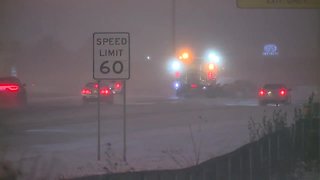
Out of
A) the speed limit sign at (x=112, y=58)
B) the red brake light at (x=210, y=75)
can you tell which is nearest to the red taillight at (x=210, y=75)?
the red brake light at (x=210, y=75)

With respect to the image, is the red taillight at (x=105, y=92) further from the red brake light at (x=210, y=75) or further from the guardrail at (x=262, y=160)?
the red brake light at (x=210, y=75)

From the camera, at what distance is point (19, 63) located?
611 cm

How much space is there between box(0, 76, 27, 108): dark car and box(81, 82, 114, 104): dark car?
68 cm

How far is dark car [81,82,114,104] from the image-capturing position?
6004 millimetres

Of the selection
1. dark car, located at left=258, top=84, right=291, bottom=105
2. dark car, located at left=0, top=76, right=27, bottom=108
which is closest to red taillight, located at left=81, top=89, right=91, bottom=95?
dark car, located at left=0, top=76, right=27, bottom=108

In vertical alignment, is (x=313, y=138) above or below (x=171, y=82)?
below

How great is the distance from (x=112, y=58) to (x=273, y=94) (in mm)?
2222

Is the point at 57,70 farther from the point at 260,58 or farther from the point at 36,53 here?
the point at 260,58

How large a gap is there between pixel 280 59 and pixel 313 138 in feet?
3.61

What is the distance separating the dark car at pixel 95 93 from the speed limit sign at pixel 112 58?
0.22 meters

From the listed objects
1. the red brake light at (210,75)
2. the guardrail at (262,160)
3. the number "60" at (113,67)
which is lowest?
the guardrail at (262,160)

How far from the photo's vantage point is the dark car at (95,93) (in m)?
6.00

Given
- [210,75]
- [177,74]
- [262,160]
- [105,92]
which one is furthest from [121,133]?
[262,160]

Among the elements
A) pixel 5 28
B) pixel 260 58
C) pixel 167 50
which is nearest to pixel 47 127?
pixel 5 28
